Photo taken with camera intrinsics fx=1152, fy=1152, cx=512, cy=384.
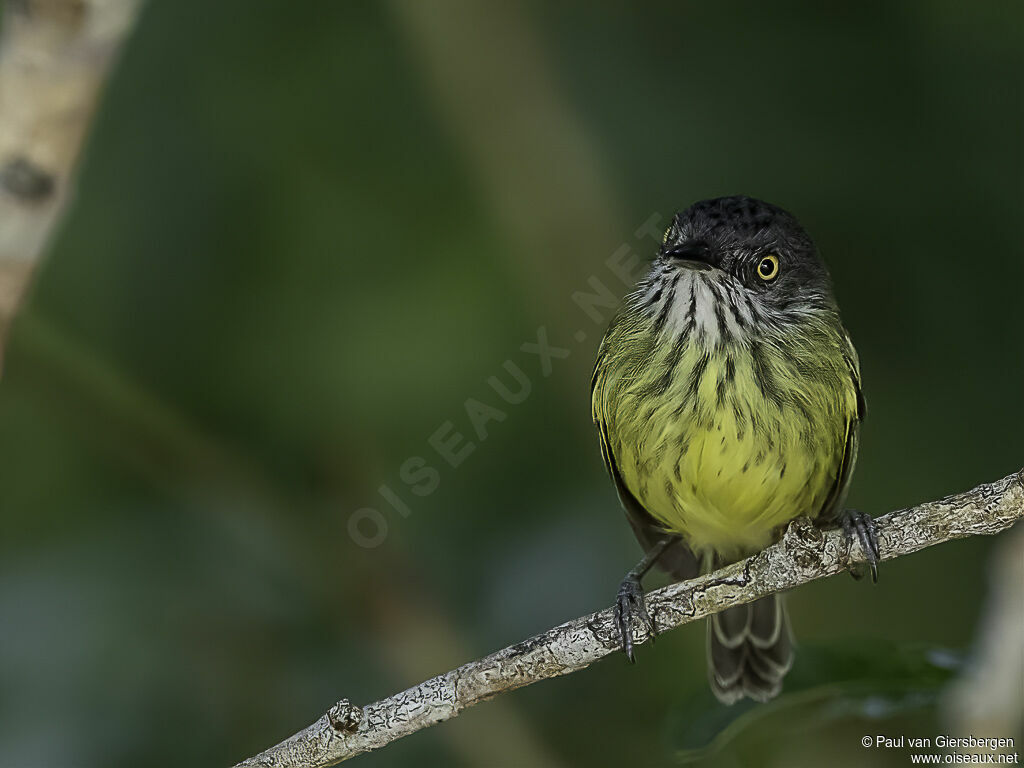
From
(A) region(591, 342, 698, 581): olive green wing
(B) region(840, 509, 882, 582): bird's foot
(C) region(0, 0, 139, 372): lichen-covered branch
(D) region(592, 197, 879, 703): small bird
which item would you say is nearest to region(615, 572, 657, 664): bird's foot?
(D) region(592, 197, 879, 703): small bird

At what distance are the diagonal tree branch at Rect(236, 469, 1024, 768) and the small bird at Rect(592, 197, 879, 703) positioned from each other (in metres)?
0.31

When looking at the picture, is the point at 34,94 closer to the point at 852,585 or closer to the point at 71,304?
the point at 71,304

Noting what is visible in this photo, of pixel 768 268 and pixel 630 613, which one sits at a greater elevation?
pixel 768 268

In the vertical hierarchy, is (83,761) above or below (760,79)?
below

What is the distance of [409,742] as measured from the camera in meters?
4.30

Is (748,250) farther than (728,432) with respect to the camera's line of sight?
Yes

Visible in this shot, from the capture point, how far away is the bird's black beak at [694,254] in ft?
11.2

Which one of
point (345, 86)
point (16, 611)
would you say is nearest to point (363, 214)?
point (345, 86)

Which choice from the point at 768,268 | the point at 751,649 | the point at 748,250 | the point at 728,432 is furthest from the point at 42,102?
the point at 751,649

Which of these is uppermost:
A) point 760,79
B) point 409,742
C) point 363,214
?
point 760,79

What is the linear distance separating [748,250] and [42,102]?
2286 millimetres

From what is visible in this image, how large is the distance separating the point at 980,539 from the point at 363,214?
291cm

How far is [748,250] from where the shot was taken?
3.62 metres

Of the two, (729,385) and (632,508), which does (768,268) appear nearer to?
(729,385)
